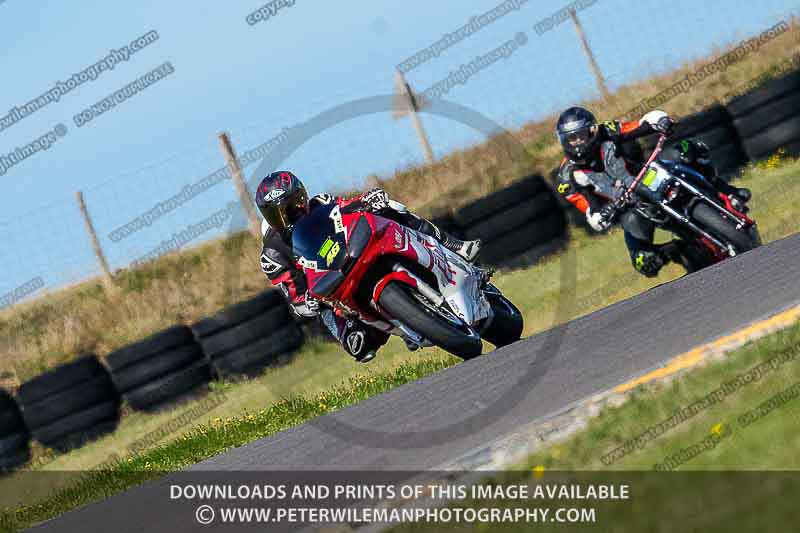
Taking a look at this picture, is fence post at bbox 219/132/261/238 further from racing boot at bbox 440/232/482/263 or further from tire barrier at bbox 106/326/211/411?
racing boot at bbox 440/232/482/263

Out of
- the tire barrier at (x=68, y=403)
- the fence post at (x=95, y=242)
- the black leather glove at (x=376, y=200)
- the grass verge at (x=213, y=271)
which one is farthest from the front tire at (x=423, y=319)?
the fence post at (x=95, y=242)

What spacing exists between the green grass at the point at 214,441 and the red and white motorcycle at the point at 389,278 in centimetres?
113

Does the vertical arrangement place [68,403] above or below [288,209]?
below

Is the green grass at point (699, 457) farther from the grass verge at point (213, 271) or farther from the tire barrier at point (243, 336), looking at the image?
the grass verge at point (213, 271)

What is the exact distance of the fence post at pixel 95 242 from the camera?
58.9 feet

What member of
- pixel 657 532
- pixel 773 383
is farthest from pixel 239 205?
pixel 657 532

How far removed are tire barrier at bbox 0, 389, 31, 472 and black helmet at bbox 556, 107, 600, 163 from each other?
7213 mm

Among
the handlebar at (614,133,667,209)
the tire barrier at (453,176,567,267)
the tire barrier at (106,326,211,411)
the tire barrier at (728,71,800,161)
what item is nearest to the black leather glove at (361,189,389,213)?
the handlebar at (614,133,667,209)

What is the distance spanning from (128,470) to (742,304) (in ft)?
16.9

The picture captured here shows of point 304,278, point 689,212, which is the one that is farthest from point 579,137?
point 304,278

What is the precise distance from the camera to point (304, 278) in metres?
9.14

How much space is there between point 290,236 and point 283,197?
0.49 m

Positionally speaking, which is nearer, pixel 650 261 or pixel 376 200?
pixel 376 200

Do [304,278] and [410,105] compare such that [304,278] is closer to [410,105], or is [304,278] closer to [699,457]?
[699,457]
